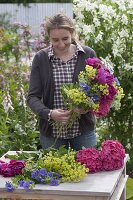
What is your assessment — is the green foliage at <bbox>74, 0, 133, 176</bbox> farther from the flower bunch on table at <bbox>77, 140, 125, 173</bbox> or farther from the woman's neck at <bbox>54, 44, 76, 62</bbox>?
the flower bunch on table at <bbox>77, 140, 125, 173</bbox>

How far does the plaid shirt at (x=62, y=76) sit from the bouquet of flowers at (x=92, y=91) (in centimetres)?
38

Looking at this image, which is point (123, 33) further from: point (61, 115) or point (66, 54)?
point (61, 115)

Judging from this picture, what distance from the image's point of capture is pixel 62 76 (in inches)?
164

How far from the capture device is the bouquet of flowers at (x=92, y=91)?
3.67 m

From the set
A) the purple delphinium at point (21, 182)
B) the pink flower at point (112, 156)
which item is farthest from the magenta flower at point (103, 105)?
the purple delphinium at point (21, 182)

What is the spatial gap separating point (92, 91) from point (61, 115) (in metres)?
0.29

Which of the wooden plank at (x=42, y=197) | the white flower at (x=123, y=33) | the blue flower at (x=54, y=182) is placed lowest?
the wooden plank at (x=42, y=197)

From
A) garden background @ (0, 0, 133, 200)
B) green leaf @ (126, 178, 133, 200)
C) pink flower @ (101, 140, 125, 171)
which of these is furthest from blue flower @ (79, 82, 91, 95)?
garden background @ (0, 0, 133, 200)

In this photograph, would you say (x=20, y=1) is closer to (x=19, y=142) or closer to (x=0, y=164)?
(x=19, y=142)

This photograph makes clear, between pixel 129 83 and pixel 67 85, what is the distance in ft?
7.66

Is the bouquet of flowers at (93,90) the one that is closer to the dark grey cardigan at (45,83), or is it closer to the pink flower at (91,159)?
the pink flower at (91,159)

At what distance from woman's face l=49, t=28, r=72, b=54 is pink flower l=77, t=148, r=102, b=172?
0.73 m

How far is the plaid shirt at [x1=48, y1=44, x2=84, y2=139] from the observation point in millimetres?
4148

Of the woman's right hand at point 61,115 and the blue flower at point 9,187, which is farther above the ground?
the woman's right hand at point 61,115
